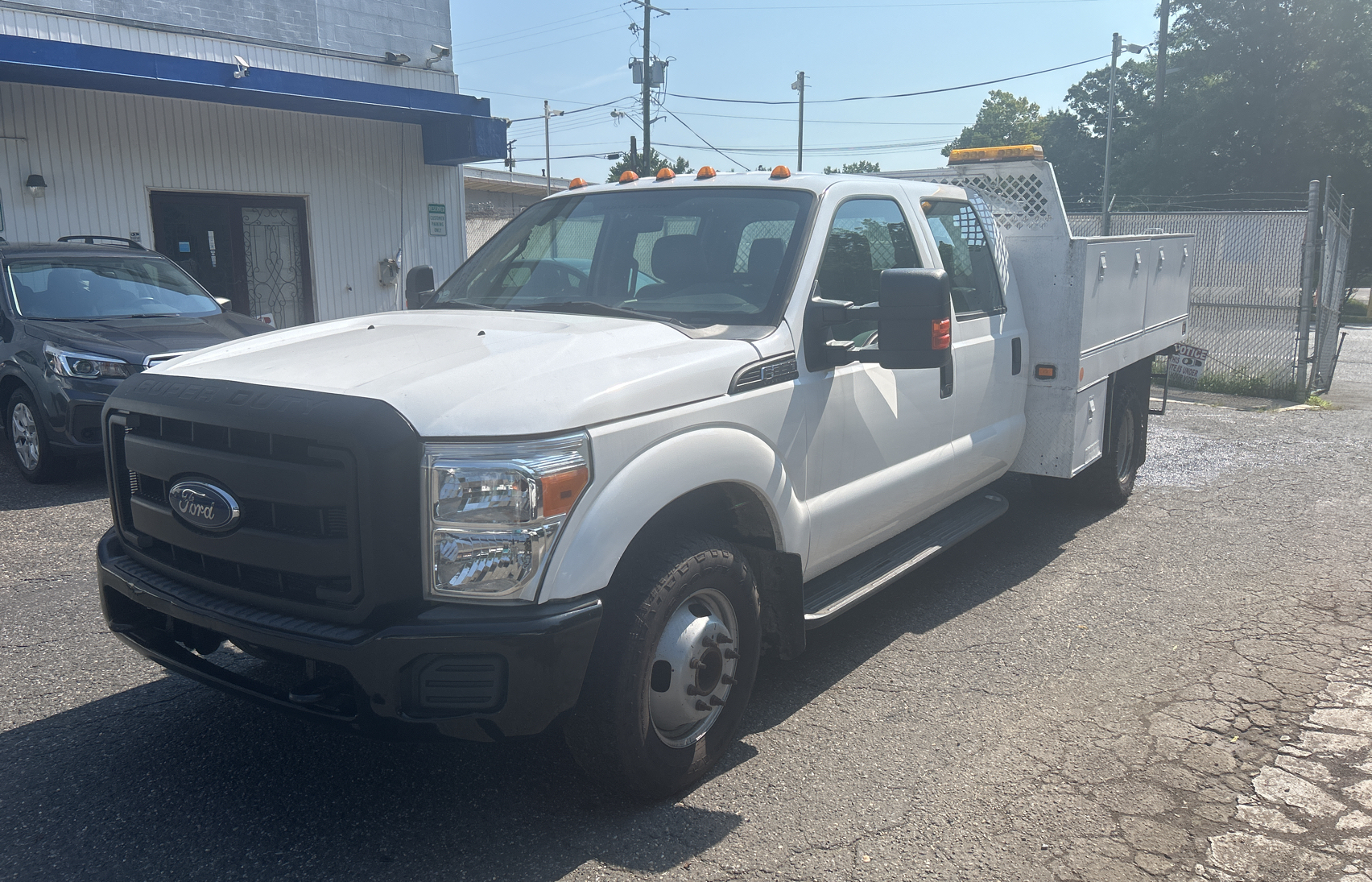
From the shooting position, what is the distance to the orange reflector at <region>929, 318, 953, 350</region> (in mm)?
3438

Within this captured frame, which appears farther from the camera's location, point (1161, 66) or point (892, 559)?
point (1161, 66)

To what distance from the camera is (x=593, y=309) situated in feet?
12.4

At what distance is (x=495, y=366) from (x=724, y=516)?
0.98 meters

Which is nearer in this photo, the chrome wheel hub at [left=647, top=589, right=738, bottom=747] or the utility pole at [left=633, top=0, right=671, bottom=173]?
the chrome wheel hub at [left=647, top=589, right=738, bottom=747]

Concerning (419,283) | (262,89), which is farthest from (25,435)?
(262,89)

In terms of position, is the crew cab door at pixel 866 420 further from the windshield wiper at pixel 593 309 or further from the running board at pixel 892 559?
the windshield wiper at pixel 593 309

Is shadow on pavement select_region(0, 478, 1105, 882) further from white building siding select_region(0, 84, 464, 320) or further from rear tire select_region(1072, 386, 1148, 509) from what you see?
white building siding select_region(0, 84, 464, 320)

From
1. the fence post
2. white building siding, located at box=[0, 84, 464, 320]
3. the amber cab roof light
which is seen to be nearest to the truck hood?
the amber cab roof light

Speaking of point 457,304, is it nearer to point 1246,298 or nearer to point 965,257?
point 965,257

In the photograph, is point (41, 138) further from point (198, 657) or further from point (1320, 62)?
point (1320, 62)

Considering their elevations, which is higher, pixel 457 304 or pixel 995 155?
pixel 995 155

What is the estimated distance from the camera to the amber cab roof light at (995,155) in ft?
18.5

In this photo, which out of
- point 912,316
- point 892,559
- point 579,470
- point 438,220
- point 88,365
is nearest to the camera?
point 579,470

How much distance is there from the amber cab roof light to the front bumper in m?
4.08
